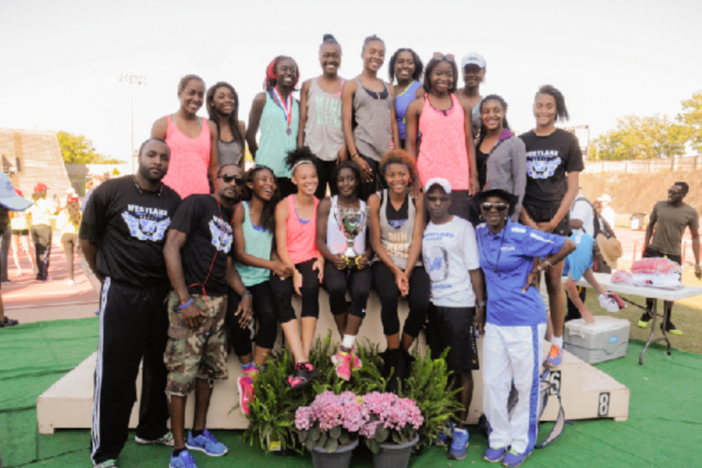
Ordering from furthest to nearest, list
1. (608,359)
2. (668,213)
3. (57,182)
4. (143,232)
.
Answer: (57,182)
(668,213)
(608,359)
(143,232)

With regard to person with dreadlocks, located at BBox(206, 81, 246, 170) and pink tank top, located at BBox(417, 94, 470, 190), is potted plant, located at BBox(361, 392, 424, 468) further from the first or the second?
person with dreadlocks, located at BBox(206, 81, 246, 170)

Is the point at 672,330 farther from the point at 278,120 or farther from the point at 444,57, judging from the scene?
the point at 278,120

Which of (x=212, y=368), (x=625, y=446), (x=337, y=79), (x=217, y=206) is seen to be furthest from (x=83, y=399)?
(x=625, y=446)

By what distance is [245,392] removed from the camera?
3.99 meters

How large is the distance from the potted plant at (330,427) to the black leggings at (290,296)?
0.74 meters

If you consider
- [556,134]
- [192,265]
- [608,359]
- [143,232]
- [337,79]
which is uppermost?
[337,79]

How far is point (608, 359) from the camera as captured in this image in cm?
645

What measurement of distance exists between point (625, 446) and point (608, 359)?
2.56 metres

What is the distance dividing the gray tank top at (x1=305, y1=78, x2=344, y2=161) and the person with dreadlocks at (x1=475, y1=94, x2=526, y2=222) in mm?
1449

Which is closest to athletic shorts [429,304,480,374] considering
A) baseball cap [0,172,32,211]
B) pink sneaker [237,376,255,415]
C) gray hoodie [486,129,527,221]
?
gray hoodie [486,129,527,221]

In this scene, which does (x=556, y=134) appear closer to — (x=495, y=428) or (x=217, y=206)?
(x=495, y=428)

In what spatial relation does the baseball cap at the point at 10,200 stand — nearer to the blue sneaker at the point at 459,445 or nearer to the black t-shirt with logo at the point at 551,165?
the blue sneaker at the point at 459,445

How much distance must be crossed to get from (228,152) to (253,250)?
121cm

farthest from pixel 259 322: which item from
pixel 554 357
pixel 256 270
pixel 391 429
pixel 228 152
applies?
pixel 554 357
